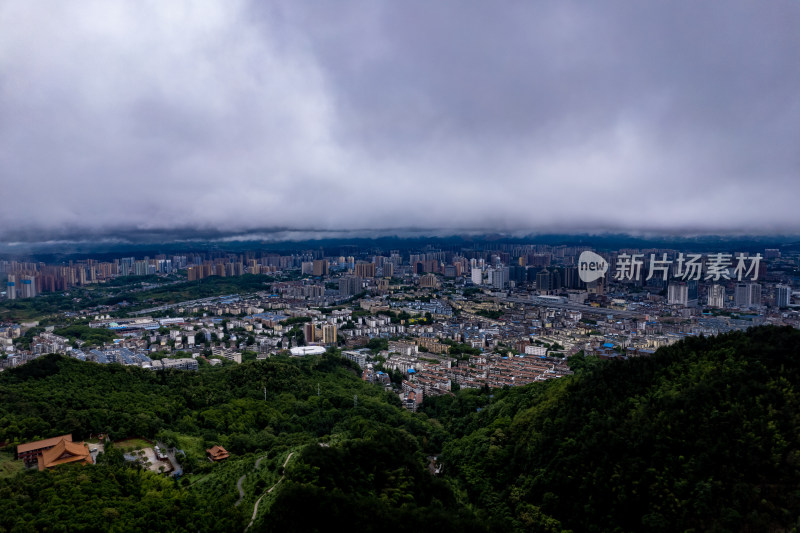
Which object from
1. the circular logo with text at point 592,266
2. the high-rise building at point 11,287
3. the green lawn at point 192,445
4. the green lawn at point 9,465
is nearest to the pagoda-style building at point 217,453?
the green lawn at point 192,445

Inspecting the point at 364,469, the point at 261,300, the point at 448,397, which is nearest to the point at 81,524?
the point at 364,469

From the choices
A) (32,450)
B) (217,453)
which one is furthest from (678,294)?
(32,450)

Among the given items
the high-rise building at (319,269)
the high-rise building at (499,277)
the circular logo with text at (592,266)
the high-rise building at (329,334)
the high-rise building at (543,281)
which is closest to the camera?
the circular logo with text at (592,266)

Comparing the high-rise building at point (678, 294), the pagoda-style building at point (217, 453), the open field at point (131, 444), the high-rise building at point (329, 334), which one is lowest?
the high-rise building at point (329, 334)

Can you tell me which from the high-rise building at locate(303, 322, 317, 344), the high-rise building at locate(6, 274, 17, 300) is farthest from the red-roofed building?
the high-rise building at locate(6, 274, 17, 300)

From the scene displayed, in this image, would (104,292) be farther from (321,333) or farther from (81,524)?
(81,524)

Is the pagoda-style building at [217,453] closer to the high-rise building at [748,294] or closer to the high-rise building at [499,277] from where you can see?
the high-rise building at [748,294]
